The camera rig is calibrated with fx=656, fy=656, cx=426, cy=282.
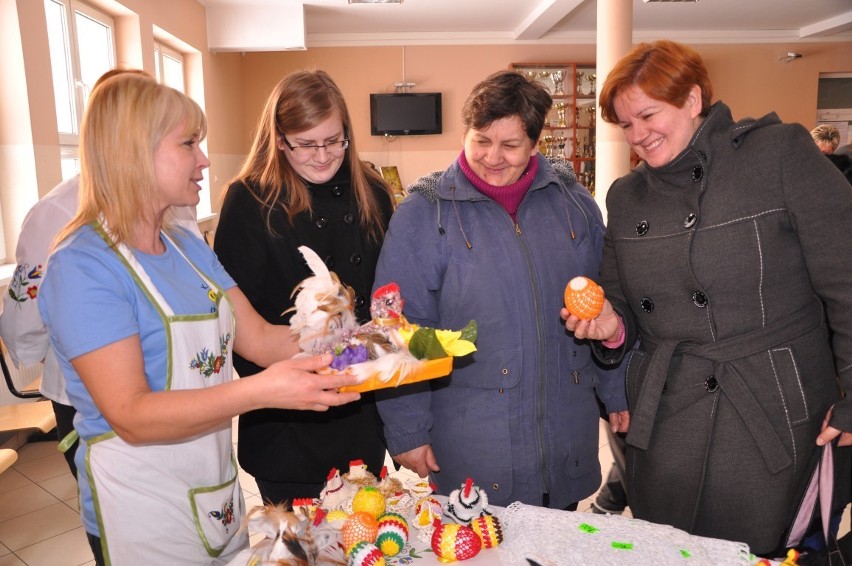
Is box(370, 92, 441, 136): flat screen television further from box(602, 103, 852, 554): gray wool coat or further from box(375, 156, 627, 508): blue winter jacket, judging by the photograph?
box(602, 103, 852, 554): gray wool coat

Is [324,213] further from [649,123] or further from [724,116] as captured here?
[724,116]

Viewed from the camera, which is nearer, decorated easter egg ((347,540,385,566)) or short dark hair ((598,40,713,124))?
decorated easter egg ((347,540,385,566))

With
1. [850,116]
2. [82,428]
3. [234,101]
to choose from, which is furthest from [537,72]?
[82,428]

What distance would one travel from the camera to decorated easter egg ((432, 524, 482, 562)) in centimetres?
121

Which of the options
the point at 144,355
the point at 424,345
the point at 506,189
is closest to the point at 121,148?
the point at 144,355

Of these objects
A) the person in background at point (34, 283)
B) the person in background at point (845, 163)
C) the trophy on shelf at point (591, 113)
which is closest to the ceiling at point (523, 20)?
the trophy on shelf at point (591, 113)

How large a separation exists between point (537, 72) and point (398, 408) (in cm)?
861

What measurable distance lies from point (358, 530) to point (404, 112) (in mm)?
8448

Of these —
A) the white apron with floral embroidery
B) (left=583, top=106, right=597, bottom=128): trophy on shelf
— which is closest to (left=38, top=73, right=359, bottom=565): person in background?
the white apron with floral embroidery

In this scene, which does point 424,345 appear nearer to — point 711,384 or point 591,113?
point 711,384

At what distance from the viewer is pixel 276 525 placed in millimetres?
1110

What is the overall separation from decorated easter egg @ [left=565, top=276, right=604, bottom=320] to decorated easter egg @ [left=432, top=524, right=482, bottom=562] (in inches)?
21.8

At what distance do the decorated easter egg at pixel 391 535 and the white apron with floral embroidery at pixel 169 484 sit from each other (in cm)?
27

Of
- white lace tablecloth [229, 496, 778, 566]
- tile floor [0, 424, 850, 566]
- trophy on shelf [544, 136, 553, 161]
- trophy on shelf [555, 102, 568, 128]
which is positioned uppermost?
trophy on shelf [555, 102, 568, 128]
